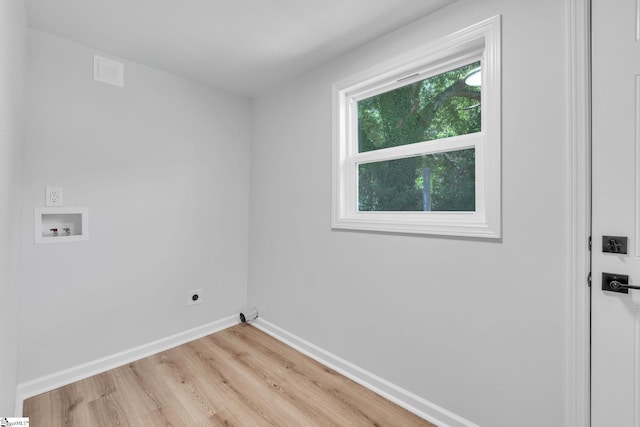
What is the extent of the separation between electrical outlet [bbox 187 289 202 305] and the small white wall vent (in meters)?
1.75

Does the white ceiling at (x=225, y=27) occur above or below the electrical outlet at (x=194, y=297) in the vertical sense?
above

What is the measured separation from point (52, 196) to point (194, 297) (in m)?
1.27

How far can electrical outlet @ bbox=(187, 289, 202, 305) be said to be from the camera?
249cm

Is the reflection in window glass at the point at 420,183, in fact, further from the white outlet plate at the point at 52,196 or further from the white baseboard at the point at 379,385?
the white outlet plate at the point at 52,196

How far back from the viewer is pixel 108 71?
2006mm

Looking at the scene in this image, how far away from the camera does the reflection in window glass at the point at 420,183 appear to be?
1561mm

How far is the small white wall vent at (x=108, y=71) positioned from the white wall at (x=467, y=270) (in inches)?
51.1

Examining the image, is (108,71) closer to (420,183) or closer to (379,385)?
(420,183)

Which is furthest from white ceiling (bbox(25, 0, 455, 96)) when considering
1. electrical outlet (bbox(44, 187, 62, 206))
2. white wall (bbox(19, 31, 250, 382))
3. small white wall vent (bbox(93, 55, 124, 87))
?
electrical outlet (bbox(44, 187, 62, 206))

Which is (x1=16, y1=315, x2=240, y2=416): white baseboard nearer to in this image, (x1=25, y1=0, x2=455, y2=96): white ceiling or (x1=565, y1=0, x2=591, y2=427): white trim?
(x1=25, y1=0, x2=455, y2=96): white ceiling

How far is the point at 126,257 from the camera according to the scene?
213cm

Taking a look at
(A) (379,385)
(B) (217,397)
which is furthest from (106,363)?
(A) (379,385)

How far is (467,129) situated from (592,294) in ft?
3.09

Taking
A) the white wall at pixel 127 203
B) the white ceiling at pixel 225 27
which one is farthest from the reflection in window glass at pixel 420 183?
the white wall at pixel 127 203
